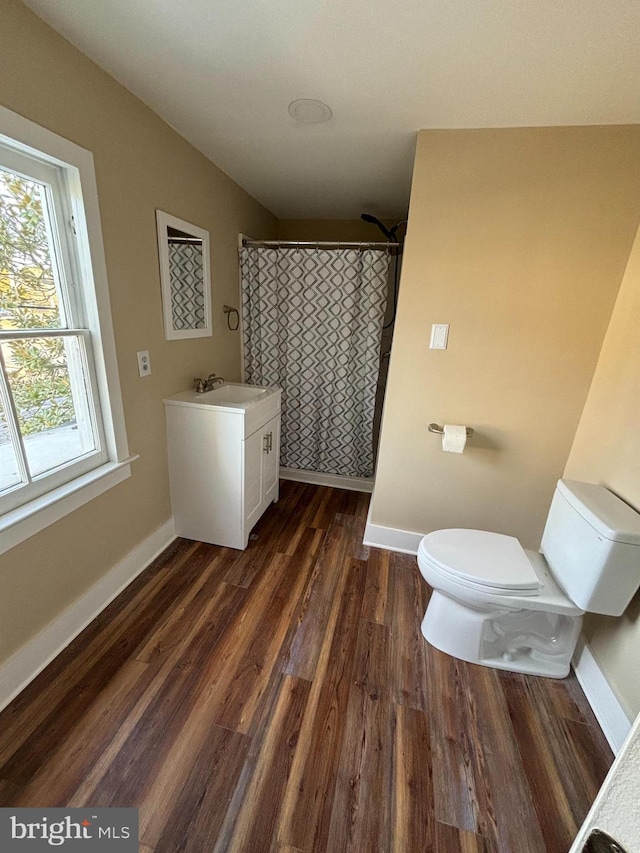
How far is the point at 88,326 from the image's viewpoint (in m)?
1.41

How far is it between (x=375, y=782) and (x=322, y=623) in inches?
23.0

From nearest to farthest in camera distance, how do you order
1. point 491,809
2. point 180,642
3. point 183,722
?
1. point 491,809
2. point 183,722
3. point 180,642

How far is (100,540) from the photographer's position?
155 cm

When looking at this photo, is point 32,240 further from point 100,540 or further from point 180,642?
point 180,642

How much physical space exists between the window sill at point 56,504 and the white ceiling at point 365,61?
1.53 metres

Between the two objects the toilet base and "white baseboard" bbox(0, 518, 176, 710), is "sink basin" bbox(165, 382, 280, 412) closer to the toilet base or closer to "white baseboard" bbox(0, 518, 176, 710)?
"white baseboard" bbox(0, 518, 176, 710)

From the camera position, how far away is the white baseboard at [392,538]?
6.79 ft

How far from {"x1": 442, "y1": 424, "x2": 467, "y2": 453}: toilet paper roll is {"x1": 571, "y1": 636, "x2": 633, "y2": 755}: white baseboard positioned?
93 cm

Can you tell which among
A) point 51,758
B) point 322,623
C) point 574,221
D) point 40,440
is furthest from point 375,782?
point 574,221

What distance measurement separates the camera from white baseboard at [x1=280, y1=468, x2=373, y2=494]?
2.80 metres

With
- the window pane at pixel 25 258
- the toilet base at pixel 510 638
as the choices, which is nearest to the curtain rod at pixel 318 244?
the window pane at pixel 25 258

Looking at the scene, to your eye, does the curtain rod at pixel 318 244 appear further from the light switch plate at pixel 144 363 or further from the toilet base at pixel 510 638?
the toilet base at pixel 510 638

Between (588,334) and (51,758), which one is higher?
(588,334)

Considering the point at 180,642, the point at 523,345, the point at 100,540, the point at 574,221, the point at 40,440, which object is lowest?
the point at 180,642
